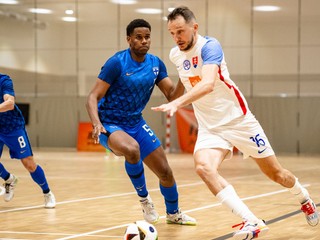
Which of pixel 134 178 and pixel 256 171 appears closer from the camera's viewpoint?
pixel 134 178

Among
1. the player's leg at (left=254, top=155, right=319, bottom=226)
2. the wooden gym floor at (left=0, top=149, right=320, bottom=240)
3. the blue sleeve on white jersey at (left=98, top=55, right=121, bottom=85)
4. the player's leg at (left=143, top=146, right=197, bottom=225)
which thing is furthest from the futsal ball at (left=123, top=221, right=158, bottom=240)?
the blue sleeve on white jersey at (left=98, top=55, right=121, bottom=85)

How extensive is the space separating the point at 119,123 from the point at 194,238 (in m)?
1.79

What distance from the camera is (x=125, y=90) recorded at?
8.80 m

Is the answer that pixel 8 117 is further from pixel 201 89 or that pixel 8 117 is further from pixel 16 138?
pixel 201 89

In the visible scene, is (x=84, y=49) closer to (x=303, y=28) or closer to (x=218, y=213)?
(x=303, y=28)

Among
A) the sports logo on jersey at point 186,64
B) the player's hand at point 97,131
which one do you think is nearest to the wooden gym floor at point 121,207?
the player's hand at point 97,131

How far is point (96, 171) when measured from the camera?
18.5 meters

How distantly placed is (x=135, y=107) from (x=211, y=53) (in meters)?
1.91

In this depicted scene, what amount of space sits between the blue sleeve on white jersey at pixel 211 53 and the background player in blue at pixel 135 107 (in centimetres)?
124

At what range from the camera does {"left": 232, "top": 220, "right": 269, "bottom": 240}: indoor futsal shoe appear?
22.6 feet

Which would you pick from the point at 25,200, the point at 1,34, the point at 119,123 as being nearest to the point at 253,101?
the point at 1,34

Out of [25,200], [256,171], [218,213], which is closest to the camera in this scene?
[218,213]

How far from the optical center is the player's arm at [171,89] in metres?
8.54

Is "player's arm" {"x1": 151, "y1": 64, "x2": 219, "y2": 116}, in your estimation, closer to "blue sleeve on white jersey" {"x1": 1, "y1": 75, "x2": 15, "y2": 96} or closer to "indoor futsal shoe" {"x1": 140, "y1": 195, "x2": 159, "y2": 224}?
"indoor futsal shoe" {"x1": 140, "y1": 195, "x2": 159, "y2": 224}
